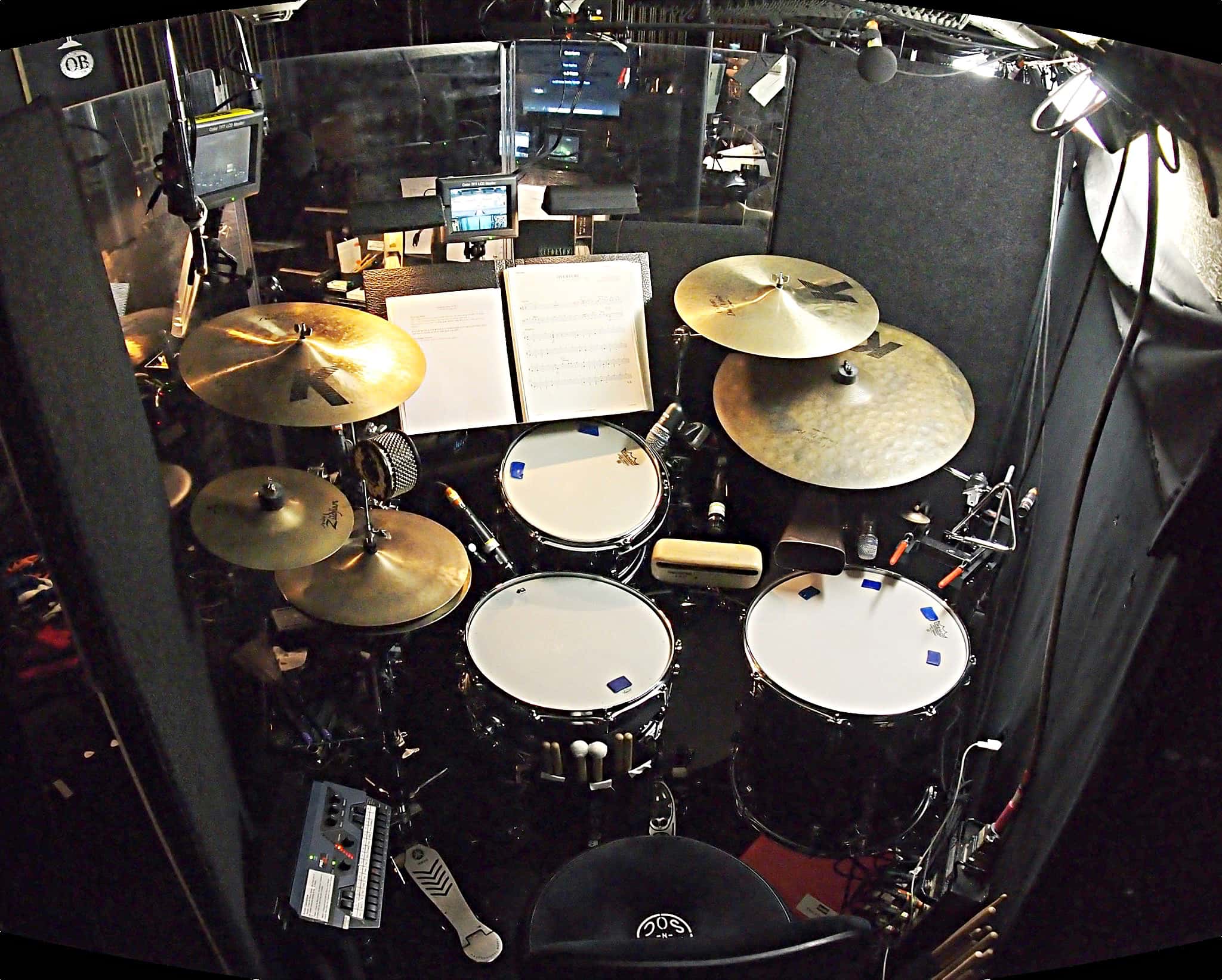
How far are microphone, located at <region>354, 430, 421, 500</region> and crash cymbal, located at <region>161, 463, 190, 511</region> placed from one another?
1.13ft

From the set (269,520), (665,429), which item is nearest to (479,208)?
(665,429)

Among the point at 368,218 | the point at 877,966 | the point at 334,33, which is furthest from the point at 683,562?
the point at 334,33

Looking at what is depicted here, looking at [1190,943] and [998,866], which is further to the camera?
[998,866]

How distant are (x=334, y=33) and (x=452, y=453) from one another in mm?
2258

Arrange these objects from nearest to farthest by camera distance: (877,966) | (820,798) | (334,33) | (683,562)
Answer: (877,966) < (820,798) < (683,562) < (334,33)

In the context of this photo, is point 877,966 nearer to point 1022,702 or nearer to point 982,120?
point 1022,702

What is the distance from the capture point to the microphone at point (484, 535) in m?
2.53

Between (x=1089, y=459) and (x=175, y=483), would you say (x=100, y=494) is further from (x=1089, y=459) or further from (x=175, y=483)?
(x=1089, y=459)

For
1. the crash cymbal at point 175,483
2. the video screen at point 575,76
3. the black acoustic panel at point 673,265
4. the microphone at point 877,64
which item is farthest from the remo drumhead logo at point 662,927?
the video screen at point 575,76

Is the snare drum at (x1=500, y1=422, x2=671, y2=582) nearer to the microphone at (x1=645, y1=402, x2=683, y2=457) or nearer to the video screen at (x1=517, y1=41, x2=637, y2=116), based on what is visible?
the microphone at (x1=645, y1=402, x2=683, y2=457)

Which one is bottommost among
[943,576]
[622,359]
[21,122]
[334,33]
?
[943,576]

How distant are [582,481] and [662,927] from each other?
1.19 metres

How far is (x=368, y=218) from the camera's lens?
2791 mm

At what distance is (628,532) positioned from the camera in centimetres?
251
